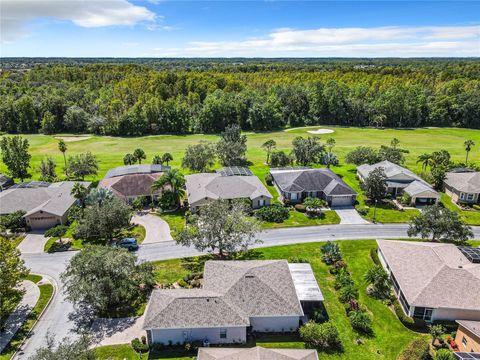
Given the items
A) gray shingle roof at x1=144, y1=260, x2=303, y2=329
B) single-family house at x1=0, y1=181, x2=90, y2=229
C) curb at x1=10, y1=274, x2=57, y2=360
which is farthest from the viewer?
single-family house at x1=0, y1=181, x2=90, y2=229

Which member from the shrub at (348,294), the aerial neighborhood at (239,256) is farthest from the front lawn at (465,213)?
the shrub at (348,294)

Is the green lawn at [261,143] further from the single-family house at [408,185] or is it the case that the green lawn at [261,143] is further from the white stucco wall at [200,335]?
the white stucco wall at [200,335]

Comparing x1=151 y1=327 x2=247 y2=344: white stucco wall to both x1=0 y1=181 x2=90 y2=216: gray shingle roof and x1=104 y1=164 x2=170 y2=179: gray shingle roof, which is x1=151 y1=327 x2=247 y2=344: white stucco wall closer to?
x1=0 y1=181 x2=90 y2=216: gray shingle roof

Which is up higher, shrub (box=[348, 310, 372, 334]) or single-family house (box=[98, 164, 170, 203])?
single-family house (box=[98, 164, 170, 203])

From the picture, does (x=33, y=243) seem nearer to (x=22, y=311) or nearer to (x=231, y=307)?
(x=22, y=311)

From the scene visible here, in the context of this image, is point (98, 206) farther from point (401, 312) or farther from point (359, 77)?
point (359, 77)

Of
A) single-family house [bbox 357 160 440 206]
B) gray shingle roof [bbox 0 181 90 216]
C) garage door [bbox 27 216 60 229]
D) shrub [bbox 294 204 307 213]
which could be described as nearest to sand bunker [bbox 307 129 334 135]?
single-family house [bbox 357 160 440 206]
